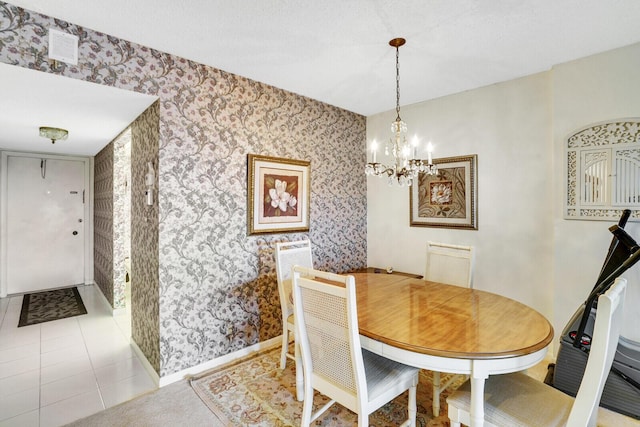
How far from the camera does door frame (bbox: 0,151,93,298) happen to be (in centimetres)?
445

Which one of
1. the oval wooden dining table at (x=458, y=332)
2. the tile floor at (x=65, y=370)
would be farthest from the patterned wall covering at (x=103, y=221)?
the oval wooden dining table at (x=458, y=332)

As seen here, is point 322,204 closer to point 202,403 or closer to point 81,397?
point 202,403

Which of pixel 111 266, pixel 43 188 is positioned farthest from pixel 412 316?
pixel 43 188

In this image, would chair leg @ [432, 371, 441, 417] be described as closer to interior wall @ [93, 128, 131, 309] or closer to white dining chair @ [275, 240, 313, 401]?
white dining chair @ [275, 240, 313, 401]

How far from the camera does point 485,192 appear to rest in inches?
120

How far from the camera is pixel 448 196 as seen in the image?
10.8 ft

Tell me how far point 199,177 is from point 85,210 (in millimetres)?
3965

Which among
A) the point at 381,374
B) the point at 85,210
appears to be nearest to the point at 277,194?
the point at 381,374

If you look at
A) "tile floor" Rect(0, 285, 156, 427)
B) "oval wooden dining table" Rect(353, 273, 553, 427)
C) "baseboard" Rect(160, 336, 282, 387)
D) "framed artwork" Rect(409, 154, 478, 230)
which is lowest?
"tile floor" Rect(0, 285, 156, 427)

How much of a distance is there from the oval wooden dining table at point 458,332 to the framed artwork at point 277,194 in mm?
1288

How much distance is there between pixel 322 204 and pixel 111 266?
9.29 ft

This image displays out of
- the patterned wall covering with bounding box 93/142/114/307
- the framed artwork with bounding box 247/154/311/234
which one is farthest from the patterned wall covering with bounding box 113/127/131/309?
the framed artwork with bounding box 247/154/311/234

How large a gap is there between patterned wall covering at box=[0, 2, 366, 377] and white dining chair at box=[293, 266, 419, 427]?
124 centimetres

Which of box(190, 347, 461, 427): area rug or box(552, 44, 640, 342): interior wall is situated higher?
box(552, 44, 640, 342): interior wall
